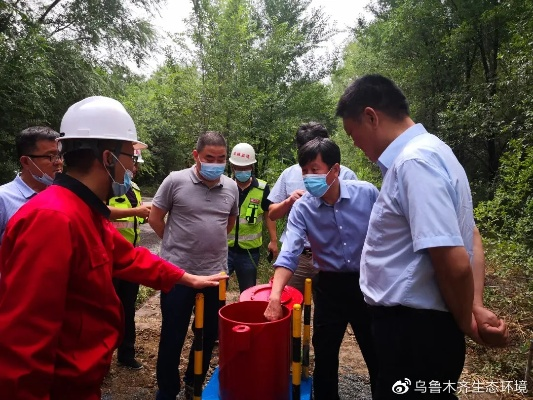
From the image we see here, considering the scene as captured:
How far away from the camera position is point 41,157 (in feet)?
8.11

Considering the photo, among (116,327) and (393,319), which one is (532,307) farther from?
(116,327)

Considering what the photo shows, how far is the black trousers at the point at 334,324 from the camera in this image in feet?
8.06

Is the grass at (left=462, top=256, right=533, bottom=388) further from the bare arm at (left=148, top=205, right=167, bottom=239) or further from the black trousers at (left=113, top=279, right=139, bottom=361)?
the black trousers at (left=113, top=279, right=139, bottom=361)

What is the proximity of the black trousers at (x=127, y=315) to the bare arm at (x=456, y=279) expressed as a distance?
9.88 feet

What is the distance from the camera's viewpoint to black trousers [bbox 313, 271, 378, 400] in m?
2.46

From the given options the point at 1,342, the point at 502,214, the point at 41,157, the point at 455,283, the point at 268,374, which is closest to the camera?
the point at 1,342

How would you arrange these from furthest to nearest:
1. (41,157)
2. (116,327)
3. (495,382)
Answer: (495,382) → (41,157) → (116,327)

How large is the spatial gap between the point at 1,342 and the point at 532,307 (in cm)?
492

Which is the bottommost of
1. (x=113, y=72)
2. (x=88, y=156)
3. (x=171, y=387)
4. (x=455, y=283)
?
(x=171, y=387)

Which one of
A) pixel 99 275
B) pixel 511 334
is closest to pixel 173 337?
pixel 99 275

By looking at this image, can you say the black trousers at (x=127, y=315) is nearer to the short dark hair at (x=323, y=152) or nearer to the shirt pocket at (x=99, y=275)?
the short dark hair at (x=323, y=152)

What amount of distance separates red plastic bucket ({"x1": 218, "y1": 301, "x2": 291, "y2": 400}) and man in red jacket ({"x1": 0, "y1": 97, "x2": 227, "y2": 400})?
509 mm

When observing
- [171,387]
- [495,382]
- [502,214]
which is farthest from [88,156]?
[502,214]

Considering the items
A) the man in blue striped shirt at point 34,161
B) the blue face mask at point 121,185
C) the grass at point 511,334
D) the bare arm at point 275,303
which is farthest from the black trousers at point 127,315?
the grass at point 511,334
